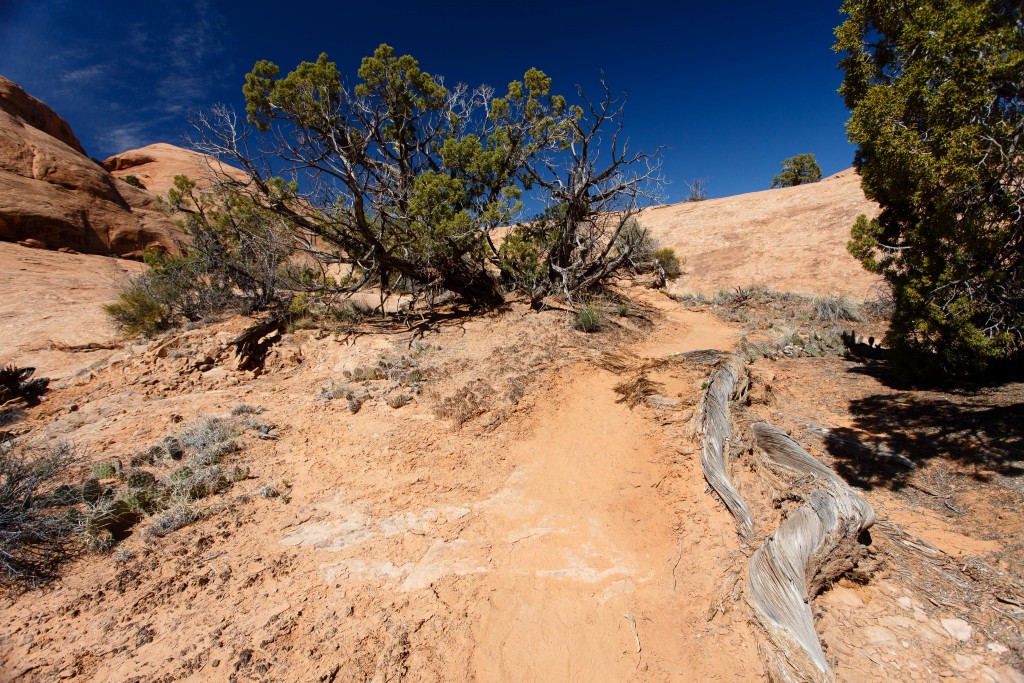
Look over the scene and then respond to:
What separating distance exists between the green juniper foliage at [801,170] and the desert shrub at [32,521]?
4286 cm

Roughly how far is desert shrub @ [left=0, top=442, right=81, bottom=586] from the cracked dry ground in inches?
8.1

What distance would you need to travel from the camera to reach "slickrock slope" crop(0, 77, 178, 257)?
15328mm

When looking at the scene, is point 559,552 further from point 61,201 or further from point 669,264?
point 61,201

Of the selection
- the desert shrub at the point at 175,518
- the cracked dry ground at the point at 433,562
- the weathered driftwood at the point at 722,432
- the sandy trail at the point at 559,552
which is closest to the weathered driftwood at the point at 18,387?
the cracked dry ground at the point at 433,562

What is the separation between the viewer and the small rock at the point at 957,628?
7.31ft

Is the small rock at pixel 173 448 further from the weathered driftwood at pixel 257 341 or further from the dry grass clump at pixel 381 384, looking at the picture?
the weathered driftwood at pixel 257 341

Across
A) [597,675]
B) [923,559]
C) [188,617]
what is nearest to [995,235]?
[923,559]

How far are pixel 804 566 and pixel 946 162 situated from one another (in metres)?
3.70

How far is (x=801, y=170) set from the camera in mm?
33562

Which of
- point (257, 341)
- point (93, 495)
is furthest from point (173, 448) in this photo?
point (257, 341)

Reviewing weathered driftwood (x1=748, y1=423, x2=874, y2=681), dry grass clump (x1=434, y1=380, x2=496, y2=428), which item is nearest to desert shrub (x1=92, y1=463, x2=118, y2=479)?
dry grass clump (x1=434, y1=380, x2=496, y2=428)

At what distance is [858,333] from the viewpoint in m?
9.12

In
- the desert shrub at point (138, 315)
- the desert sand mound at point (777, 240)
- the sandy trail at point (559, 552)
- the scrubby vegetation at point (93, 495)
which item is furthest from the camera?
the desert sand mound at point (777, 240)

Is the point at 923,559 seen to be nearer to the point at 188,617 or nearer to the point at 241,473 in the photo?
the point at 188,617
